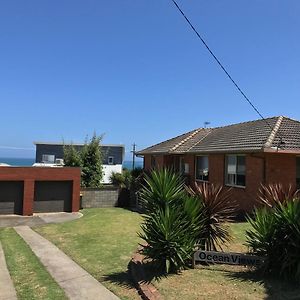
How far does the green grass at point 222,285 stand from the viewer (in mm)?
6891

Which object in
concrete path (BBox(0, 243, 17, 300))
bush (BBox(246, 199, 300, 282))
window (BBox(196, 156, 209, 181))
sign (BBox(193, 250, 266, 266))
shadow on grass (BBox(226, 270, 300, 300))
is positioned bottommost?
concrete path (BBox(0, 243, 17, 300))

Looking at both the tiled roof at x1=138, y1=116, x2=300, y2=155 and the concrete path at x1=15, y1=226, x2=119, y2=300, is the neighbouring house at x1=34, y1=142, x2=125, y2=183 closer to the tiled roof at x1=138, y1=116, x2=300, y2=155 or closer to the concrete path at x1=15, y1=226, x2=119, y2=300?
the tiled roof at x1=138, y1=116, x2=300, y2=155

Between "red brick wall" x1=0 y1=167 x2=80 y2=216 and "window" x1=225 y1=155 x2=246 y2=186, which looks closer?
"window" x1=225 y1=155 x2=246 y2=186

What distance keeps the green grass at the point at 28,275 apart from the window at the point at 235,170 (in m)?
10.0

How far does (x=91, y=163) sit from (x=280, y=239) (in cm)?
2102

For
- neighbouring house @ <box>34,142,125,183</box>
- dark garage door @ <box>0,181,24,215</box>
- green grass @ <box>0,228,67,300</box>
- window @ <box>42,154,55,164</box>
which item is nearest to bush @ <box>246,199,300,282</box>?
green grass @ <box>0,228,67,300</box>

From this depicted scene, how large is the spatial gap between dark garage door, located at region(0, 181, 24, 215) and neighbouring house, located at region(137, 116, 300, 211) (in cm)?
807

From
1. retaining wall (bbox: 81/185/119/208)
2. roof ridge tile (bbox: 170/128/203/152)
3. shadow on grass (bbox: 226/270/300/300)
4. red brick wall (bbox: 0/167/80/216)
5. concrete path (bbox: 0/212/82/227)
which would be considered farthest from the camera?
roof ridge tile (bbox: 170/128/203/152)

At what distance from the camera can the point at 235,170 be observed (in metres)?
18.8

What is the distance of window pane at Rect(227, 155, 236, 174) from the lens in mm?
19013

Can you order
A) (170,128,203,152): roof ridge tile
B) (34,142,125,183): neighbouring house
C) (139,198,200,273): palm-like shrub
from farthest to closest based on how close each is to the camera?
(34,142,125,183): neighbouring house, (170,128,203,152): roof ridge tile, (139,198,200,273): palm-like shrub

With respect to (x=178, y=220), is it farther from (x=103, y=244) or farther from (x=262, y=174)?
(x=262, y=174)

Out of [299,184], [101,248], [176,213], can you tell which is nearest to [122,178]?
[299,184]

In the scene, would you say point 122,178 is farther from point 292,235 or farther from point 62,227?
point 292,235
